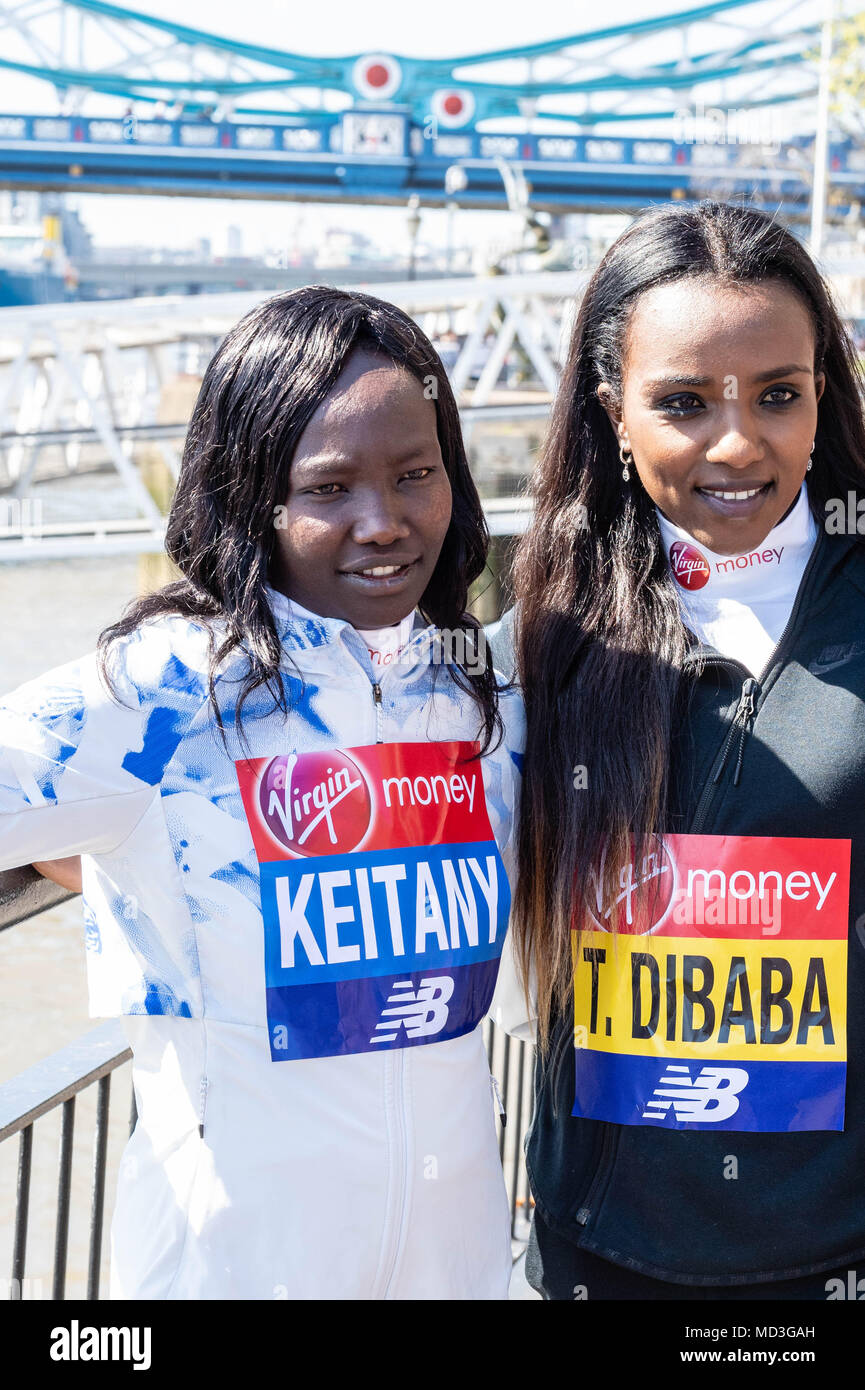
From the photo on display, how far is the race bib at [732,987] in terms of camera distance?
1753 millimetres

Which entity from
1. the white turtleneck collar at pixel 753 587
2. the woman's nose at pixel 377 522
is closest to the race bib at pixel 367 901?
the woman's nose at pixel 377 522

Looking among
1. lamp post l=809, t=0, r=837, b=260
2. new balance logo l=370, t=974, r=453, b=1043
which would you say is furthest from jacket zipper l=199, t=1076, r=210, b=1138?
lamp post l=809, t=0, r=837, b=260

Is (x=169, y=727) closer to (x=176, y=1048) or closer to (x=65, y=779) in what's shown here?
(x=65, y=779)

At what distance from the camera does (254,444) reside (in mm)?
1643

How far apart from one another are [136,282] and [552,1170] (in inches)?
2495

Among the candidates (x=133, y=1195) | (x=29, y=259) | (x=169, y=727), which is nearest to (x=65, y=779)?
(x=169, y=727)

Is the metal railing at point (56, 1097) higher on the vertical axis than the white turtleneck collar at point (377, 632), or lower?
lower

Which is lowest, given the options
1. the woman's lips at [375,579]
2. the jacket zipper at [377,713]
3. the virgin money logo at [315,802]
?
the virgin money logo at [315,802]

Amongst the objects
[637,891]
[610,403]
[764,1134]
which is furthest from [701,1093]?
[610,403]

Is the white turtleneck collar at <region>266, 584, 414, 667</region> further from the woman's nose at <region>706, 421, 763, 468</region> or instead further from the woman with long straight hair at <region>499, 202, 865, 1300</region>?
the woman's nose at <region>706, 421, 763, 468</region>

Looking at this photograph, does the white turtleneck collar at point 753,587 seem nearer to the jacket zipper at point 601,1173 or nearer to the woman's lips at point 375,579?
the woman's lips at point 375,579

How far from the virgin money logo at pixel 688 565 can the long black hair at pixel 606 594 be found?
0.07ft

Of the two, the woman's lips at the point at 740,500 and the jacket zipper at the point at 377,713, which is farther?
the woman's lips at the point at 740,500

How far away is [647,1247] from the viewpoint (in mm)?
1774
